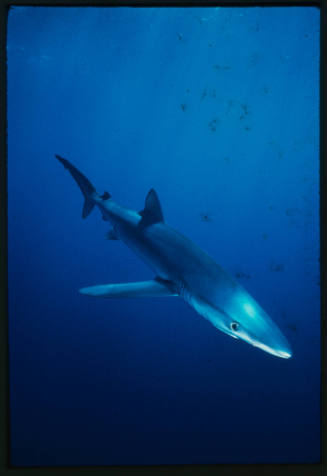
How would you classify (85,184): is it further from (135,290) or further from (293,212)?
(293,212)

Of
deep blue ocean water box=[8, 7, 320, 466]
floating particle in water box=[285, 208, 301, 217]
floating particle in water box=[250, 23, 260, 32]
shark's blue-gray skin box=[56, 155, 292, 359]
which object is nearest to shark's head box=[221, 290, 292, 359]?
shark's blue-gray skin box=[56, 155, 292, 359]

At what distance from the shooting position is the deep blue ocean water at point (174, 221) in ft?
7.65

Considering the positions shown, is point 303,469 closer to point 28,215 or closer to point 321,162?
point 321,162

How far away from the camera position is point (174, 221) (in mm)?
9047

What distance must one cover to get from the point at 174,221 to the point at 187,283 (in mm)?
7133

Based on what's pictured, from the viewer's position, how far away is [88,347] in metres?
5.15

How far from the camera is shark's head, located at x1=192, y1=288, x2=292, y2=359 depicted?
1.51 m

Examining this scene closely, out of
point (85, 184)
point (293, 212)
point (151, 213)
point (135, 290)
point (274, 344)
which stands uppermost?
point (85, 184)

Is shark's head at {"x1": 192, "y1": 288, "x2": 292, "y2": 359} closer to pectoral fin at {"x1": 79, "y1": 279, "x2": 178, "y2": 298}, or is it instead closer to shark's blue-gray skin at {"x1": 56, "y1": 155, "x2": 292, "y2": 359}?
shark's blue-gray skin at {"x1": 56, "y1": 155, "x2": 292, "y2": 359}

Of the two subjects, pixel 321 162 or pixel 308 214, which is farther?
pixel 308 214

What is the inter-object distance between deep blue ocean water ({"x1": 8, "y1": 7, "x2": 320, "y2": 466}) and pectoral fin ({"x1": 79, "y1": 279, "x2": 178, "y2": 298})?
1.95 feet

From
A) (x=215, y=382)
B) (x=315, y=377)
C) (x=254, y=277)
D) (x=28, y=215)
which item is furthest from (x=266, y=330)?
(x=28, y=215)

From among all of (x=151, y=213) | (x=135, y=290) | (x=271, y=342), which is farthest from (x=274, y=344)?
(x=151, y=213)
